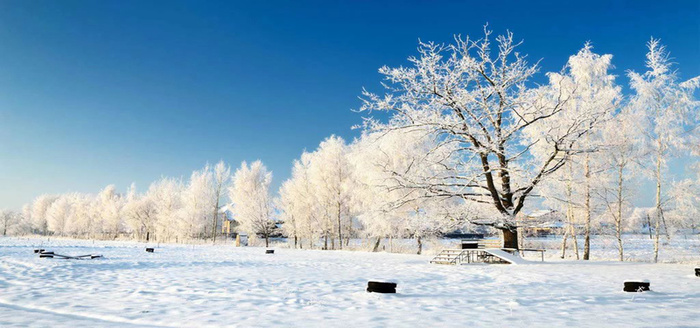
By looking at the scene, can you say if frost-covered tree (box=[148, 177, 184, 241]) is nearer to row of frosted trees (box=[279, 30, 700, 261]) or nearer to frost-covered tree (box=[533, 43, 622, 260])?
row of frosted trees (box=[279, 30, 700, 261])

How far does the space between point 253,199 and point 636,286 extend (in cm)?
4084

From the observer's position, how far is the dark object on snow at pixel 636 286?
9117 millimetres

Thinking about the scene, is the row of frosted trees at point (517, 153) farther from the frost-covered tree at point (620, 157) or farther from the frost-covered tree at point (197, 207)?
the frost-covered tree at point (197, 207)

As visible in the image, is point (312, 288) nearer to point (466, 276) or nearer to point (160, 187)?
point (466, 276)

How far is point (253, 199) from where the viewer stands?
46250 millimetres

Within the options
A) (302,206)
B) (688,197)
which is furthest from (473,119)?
(302,206)

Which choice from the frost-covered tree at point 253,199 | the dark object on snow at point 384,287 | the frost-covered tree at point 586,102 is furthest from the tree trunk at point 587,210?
the frost-covered tree at point 253,199

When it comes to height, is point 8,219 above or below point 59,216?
below

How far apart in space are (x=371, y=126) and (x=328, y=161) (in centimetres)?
1999

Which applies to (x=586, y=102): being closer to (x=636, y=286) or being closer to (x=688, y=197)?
(x=688, y=197)

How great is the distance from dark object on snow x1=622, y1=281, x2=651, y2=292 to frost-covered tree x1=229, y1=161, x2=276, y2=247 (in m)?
36.0

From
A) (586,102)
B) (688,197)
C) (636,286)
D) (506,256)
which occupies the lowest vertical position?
(506,256)

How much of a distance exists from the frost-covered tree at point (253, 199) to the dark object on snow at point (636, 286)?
3603cm

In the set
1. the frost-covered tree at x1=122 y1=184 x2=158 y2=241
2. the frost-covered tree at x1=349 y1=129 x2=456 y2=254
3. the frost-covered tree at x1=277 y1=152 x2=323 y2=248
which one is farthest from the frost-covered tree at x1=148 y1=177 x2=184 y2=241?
the frost-covered tree at x1=349 y1=129 x2=456 y2=254
